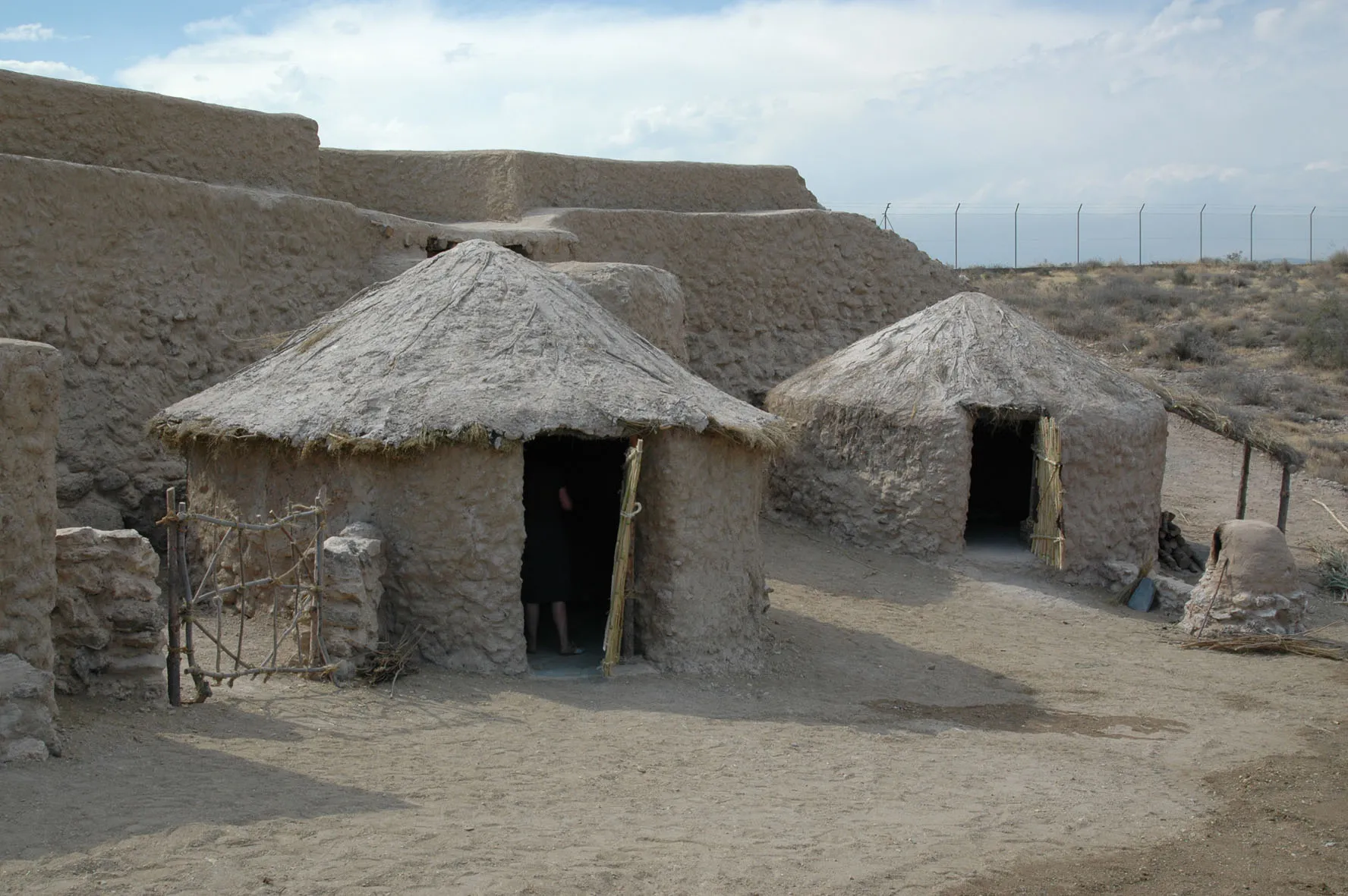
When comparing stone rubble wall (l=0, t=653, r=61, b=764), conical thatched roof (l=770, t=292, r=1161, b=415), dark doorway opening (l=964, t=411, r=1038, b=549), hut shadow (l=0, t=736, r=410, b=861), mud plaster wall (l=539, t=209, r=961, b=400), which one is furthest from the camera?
dark doorway opening (l=964, t=411, r=1038, b=549)

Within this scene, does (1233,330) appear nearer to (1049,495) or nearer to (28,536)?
(1049,495)

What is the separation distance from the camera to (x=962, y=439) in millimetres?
12906

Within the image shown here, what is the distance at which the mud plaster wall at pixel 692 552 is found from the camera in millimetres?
9047

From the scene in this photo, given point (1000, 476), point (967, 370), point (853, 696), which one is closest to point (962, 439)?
Result: point (967, 370)

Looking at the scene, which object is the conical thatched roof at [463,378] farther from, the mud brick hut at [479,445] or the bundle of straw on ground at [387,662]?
the bundle of straw on ground at [387,662]

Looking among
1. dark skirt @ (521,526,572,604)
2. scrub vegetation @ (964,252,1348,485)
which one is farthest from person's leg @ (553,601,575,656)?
scrub vegetation @ (964,252,1348,485)

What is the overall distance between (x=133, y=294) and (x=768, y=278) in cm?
807

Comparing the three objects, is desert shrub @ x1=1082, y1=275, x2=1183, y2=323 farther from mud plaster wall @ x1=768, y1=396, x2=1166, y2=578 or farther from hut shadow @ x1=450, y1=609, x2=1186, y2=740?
hut shadow @ x1=450, y1=609, x2=1186, y2=740

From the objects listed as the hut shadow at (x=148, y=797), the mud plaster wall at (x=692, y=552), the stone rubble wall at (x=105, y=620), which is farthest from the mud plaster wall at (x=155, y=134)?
the hut shadow at (x=148, y=797)

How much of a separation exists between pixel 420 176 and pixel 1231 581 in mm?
10008

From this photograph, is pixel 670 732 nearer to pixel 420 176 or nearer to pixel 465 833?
pixel 465 833

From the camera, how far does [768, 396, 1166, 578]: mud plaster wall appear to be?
13.0m

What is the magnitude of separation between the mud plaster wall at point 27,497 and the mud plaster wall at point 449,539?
92.4 inches

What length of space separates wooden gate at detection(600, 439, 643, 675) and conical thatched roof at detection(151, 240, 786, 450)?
283 millimetres
